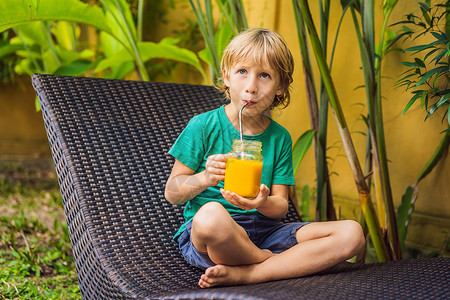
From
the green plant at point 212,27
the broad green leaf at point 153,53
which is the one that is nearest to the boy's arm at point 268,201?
the green plant at point 212,27

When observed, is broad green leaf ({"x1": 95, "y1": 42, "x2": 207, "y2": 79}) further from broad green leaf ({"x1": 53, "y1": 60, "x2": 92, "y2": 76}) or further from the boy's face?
the boy's face

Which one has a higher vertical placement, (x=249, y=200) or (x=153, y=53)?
(x=153, y=53)

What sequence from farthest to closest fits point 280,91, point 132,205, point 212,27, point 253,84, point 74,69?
point 74,69 → point 212,27 → point 132,205 → point 280,91 → point 253,84

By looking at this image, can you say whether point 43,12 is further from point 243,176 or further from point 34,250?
point 34,250

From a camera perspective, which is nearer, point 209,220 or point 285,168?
point 209,220

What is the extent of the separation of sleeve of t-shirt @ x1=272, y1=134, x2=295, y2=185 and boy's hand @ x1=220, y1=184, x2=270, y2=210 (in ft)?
0.82

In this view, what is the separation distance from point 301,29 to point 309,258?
3.33ft

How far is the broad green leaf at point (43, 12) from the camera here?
176 cm

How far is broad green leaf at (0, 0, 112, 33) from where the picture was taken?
1759mm

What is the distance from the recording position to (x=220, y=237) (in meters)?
1.29

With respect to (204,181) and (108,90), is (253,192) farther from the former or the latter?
(108,90)

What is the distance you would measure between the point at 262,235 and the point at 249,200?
313mm

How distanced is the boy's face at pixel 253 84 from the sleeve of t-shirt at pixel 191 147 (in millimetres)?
161

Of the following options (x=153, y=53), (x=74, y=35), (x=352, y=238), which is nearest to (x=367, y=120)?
(x=352, y=238)
